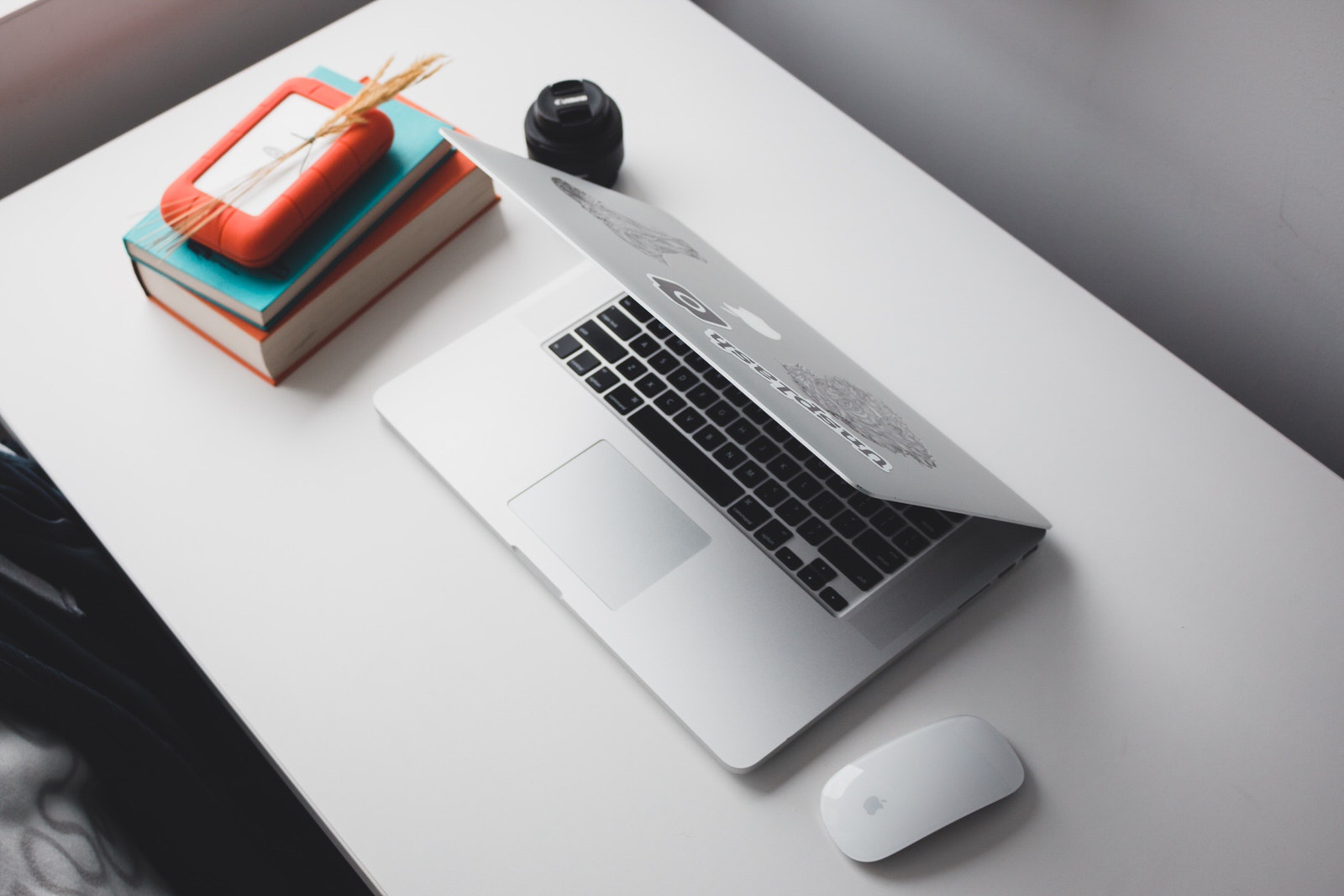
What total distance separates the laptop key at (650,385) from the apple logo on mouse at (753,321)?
11 cm

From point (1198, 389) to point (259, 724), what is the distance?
0.79m

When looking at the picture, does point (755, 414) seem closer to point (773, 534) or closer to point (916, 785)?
point (773, 534)

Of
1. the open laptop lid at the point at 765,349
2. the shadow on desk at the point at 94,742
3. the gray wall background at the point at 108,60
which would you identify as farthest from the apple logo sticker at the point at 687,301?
the gray wall background at the point at 108,60

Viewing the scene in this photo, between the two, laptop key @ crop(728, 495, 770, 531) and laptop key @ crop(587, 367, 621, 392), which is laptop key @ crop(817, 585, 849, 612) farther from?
laptop key @ crop(587, 367, 621, 392)

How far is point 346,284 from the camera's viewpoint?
89cm

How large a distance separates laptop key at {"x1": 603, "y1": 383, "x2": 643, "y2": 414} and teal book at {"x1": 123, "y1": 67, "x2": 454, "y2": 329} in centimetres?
26

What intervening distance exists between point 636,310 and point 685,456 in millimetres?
149

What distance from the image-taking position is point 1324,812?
2.29 feet

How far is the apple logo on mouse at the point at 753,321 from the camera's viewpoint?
75cm

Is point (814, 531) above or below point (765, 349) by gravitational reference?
below

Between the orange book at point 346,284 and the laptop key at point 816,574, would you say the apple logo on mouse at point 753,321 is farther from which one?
the orange book at point 346,284

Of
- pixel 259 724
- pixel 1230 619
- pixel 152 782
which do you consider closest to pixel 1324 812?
pixel 1230 619

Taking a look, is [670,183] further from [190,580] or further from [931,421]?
[190,580]

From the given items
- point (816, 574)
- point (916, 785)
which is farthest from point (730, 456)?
point (916, 785)
